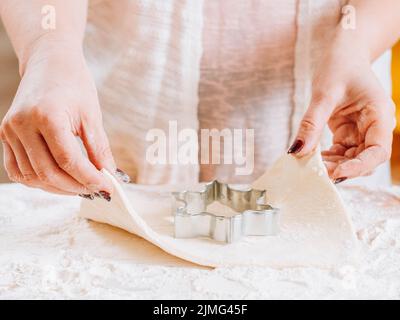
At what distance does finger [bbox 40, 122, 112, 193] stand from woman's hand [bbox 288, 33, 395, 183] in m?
0.33

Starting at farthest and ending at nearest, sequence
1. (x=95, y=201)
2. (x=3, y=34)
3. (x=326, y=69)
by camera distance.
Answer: (x=3, y=34) → (x=326, y=69) → (x=95, y=201)

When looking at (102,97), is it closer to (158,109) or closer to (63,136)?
(158,109)

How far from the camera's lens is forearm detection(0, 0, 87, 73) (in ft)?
2.73

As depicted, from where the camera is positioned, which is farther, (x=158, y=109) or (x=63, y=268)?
(x=158, y=109)

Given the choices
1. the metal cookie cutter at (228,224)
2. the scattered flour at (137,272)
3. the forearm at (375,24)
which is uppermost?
the forearm at (375,24)

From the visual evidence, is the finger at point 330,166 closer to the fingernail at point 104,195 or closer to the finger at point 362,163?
the finger at point 362,163

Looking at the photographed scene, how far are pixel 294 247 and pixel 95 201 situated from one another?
27 cm

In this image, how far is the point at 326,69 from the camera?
3.18 ft

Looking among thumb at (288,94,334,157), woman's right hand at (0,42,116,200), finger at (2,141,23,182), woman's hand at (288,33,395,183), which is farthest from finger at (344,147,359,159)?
finger at (2,141,23,182)

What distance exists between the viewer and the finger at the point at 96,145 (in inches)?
30.5

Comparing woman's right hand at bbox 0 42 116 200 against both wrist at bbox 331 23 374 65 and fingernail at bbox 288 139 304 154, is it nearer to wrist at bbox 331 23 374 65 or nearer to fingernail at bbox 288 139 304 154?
fingernail at bbox 288 139 304 154

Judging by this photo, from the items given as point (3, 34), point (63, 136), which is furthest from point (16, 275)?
point (3, 34)

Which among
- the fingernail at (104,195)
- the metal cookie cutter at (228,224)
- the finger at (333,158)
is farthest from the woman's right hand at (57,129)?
the finger at (333,158)

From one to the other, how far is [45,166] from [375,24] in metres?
0.63
